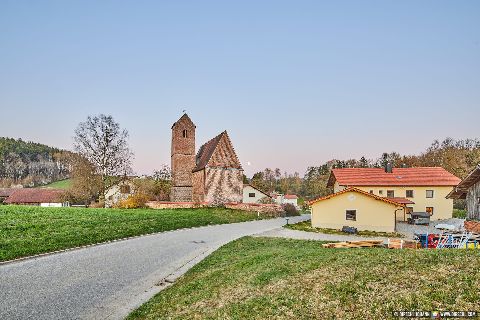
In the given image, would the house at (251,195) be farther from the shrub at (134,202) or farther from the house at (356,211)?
the house at (356,211)

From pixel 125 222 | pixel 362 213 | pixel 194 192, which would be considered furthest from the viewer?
pixel 194 192

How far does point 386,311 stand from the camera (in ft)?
22.2

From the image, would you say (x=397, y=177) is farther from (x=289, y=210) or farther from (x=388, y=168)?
(x=289, y=210)

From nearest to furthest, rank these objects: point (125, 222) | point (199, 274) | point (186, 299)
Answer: point (186, 299)
point (199, 274)
point (125, 222)

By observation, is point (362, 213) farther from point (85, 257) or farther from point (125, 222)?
point (85, 257)

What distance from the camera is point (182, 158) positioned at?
5497cm

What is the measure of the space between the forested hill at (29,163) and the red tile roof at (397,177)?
113212mm

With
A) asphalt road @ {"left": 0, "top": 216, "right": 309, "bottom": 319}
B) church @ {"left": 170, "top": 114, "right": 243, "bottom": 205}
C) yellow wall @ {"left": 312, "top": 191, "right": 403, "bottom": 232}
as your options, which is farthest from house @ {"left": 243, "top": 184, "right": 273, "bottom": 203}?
asphalt road @ {"left": 0, "top": 216, "right": 309, "bottom": 319}

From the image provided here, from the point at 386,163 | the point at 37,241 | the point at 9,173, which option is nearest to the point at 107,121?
the point at 37,241

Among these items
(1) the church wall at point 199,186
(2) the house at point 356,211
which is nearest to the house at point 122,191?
(1) the church wall at point 199,186

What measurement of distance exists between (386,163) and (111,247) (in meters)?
42.2

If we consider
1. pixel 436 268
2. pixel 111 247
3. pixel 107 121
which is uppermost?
pixel 107 121

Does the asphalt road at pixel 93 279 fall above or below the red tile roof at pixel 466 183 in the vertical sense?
below

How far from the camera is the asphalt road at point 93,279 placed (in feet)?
30.7
